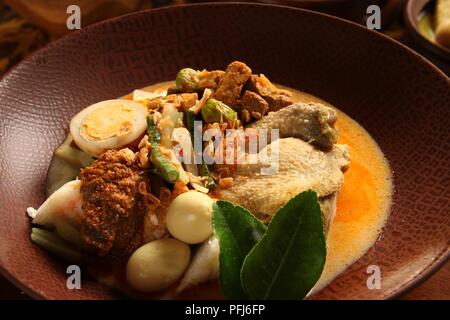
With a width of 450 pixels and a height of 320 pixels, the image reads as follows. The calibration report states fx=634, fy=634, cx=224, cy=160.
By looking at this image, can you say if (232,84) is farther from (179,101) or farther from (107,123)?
(107,123)

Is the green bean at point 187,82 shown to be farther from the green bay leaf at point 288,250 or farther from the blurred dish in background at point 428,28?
the blurred dish in background at point 428,28

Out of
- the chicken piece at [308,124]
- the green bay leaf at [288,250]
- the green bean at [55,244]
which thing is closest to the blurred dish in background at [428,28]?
the chicken piece at [308,124]

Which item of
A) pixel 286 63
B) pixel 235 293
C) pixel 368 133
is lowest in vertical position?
pixel 235 293

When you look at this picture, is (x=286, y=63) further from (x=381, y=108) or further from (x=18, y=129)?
(x=18, y=129)

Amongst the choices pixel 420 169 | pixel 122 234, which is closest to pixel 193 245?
pixel 122 234

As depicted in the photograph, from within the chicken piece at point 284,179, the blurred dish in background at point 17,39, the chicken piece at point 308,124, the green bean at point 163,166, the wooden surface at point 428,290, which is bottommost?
the wooden surface at point 428,290

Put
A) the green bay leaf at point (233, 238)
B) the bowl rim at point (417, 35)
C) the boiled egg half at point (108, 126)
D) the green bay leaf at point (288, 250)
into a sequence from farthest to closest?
the bowl rim at point (417, 35)
the boiled egg half at point (108, 126)
the green bay leaf at point (233, 238)
the green bay leaf at point (288, 250)
